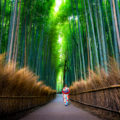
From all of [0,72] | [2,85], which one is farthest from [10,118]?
[0,72]

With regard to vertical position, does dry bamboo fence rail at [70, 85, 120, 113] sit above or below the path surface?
above

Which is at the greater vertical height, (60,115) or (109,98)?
(109,98)

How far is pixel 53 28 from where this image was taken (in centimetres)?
954

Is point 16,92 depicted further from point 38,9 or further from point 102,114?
point 38,9

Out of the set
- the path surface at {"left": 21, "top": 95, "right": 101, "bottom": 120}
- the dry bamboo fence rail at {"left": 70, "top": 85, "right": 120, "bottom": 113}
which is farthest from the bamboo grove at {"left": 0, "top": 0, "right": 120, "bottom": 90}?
the path surface at {"left": 21, "top": 95, "right": 101, "bottom": 120}

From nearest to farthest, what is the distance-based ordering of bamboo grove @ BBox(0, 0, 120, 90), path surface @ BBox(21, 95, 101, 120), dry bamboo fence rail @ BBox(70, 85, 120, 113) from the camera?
dry bamboo fence rail @ BBox(70, 85, 120, 113), path surface @ BBox(21, 95, 101, 120), bamboo grove @ BBox(0, 0, 120, 90)

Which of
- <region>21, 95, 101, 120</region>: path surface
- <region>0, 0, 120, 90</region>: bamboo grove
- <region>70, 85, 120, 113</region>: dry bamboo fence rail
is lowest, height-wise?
<region>21, 95, 101, 120</region>: path surface

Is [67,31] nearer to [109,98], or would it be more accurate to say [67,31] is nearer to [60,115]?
[60,115]

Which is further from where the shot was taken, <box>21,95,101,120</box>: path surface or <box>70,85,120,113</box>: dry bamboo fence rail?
<box>21,95,101,120</box>: path surface

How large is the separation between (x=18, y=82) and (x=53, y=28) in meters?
7.03

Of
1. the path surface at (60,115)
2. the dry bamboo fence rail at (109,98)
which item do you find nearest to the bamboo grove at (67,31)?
the dry bamboo fence rail at (109,98)

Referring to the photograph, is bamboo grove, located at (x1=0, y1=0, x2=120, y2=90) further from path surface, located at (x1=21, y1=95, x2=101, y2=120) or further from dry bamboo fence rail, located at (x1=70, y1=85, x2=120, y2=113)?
path surface, located at (x1=21, y1=95, x2=101, y2=120)

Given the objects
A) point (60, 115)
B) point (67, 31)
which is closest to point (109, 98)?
point (60, 115)

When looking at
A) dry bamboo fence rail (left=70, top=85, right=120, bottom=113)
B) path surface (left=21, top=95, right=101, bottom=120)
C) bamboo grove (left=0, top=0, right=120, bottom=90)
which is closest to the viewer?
dry bamboo fence rail (left=70, top=85, right=120, bottom=113)
